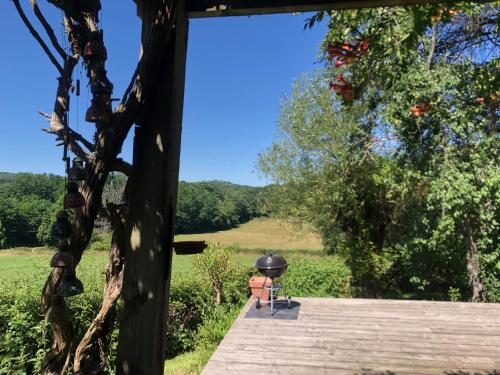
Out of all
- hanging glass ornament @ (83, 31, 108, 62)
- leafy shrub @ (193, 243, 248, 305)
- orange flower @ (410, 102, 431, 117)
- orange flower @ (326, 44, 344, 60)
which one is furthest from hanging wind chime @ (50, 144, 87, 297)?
leafy shrub @ (193, 243, 248, 305)

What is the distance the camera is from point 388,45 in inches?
130

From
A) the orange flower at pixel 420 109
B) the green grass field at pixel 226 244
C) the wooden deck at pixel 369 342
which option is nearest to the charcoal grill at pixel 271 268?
the wooden deck at pixel 369 342

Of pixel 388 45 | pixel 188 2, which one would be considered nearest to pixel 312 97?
pixel 388 45

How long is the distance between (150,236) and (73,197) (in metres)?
0.24

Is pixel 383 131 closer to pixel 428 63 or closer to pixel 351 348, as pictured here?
pixel 428 63

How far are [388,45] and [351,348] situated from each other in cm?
272

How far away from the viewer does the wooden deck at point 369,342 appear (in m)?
2.53

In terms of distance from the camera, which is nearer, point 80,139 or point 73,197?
point 73,197

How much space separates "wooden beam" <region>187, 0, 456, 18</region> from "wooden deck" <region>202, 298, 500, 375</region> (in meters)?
2.25

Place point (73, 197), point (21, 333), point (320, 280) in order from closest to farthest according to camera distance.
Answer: point (73, 197) → point (21, 333) → point (320, 280)

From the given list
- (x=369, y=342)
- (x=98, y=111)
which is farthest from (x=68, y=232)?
(x=369, y=342)

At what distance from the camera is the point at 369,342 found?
300 centimetres

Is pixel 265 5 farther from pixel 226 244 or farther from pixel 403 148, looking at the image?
pixel 226 244

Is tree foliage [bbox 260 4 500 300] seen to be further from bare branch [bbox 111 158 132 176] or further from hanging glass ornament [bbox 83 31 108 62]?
bare branch [bbox 111 158 132 176]
